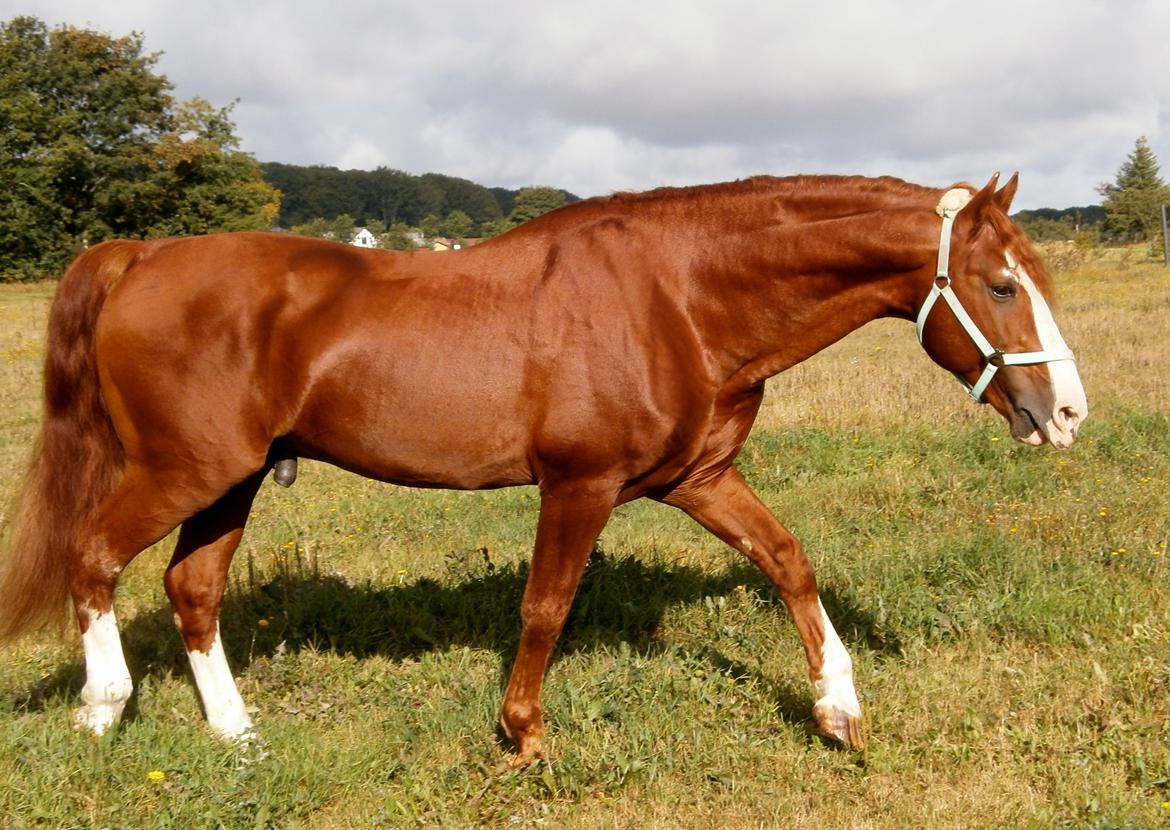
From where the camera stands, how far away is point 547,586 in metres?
3.46

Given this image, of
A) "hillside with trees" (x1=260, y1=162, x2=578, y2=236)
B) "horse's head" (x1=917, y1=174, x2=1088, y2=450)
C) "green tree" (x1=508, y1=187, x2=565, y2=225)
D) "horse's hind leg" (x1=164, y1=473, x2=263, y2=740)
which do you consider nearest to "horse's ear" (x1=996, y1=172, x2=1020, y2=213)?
"horse's head" (x1=917, y1=174, x2=1088, y2=450)

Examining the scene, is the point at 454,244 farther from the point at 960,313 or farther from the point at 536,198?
the point at 960,313

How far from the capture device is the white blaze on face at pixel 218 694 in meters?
3.79

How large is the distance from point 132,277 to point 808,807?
3.22 meters

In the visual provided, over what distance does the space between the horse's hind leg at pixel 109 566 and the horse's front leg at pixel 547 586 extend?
140 centimetres

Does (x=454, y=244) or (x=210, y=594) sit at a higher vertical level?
(x=454, y=244)

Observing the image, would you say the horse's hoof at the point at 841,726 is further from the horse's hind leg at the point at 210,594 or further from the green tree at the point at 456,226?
the green tree at the point at 456,226

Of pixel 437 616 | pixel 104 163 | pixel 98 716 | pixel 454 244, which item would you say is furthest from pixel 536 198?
pixel 98 716

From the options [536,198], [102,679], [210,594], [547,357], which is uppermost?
[536,198]

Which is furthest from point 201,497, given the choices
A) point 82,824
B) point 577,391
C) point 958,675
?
point 958,675

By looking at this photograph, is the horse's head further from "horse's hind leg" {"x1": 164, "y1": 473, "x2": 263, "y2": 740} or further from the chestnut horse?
"horse's hind leg" {"x1": 164, "y1": 473, "x2": 263, "y2": 740}

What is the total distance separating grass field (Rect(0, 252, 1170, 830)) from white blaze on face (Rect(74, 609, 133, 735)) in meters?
0.09

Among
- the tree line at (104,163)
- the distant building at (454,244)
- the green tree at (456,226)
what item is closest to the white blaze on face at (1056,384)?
the distant building at (454,244)

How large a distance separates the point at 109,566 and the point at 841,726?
2.87 metres
